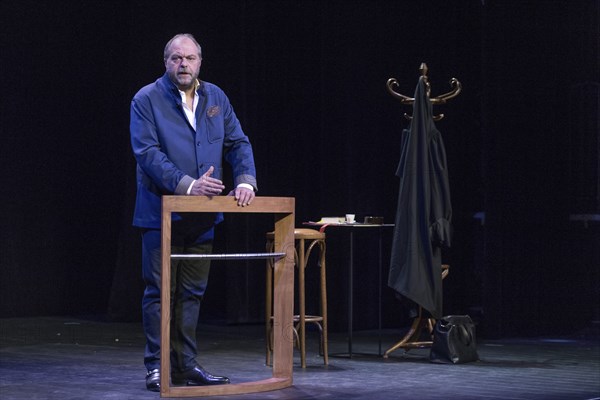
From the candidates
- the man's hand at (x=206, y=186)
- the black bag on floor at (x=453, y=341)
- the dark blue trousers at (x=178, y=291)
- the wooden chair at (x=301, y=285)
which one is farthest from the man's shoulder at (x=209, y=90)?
the black bag on floor at (x=453, y=341)

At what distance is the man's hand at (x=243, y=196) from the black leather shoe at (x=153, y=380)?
81cm

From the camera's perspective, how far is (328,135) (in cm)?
743

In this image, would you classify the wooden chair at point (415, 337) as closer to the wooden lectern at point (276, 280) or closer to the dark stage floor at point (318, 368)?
the dark stage floor at point (318, 368)

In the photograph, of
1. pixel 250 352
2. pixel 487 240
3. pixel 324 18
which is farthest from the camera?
pixel 324 18

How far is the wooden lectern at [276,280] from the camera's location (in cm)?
412

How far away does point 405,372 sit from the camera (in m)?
5.31

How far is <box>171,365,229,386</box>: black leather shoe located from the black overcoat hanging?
1.71 m

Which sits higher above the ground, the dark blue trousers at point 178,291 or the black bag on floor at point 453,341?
the dark blue trousers at point 178,291

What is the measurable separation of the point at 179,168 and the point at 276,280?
0.61 metres

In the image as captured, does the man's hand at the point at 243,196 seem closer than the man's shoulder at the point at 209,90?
Yes

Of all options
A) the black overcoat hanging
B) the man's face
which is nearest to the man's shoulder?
the man's face

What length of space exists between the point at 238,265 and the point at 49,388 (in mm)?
3321

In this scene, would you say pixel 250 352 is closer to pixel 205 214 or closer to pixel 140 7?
pixel 205 214

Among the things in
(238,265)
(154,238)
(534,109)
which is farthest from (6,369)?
(534,109)
